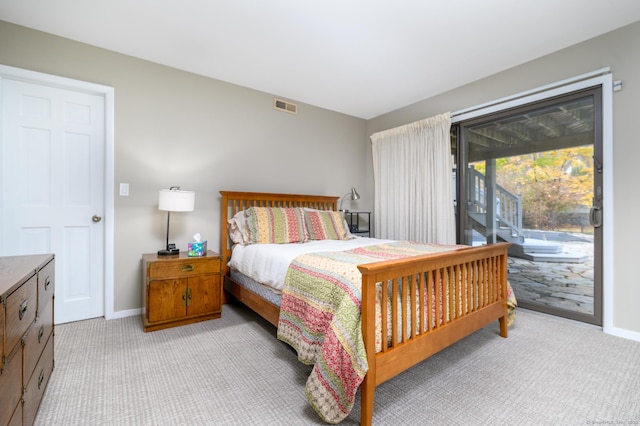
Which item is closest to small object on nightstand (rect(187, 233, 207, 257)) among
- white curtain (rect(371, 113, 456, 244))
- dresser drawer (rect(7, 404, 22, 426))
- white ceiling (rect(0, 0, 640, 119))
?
dresser drawer (rect(7, 404, 22, 426))

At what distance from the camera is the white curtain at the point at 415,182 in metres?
3.48

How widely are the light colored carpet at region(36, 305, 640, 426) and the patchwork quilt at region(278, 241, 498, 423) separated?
0.61 ft

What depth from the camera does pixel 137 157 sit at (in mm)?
2852

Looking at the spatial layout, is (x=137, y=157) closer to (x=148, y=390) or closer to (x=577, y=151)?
(x=148, y=390)

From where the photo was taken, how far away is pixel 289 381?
1.78m

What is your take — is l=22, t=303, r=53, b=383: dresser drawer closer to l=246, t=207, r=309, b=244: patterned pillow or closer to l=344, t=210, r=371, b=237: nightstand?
l=246, t=207, r=309, b=244: patterned pillow

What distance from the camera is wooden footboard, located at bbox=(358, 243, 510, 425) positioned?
1.39 metres

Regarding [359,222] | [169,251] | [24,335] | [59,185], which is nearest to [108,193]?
[59,185]

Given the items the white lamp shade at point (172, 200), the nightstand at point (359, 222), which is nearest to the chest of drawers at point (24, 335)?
the white lamp shade at point (172, 200)

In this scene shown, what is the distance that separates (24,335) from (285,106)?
10.8ft

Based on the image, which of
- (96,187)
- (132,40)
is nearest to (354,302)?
(96,187)

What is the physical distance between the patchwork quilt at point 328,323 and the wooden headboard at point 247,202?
1.40 m

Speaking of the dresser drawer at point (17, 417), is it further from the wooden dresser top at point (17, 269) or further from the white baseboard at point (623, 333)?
the white baseboard at point (623, 333)

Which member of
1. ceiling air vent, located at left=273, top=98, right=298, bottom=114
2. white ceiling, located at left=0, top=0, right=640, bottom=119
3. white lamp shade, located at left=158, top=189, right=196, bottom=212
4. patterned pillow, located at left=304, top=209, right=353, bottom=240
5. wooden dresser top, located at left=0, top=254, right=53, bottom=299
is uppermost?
white ceiling, located at left=0, top=0, right=640, bottom=119
